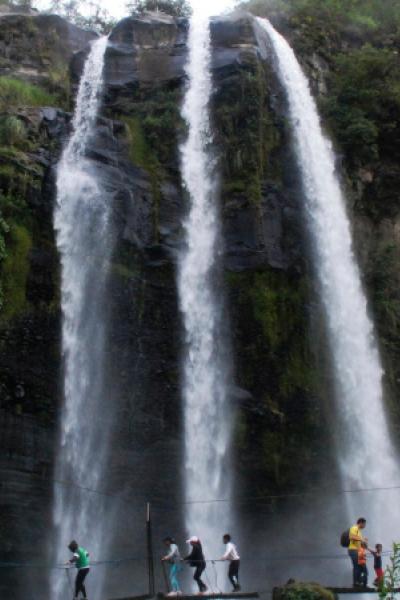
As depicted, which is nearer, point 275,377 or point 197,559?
point 197,559

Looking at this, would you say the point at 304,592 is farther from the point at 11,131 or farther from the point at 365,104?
the point at 365,104

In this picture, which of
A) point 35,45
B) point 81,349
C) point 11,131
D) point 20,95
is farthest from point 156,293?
point 35,45

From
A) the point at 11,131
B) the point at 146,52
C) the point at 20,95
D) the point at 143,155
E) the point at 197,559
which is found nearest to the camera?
the point at 197,559

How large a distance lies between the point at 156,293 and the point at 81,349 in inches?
94.5

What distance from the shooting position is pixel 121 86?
22.8 meters

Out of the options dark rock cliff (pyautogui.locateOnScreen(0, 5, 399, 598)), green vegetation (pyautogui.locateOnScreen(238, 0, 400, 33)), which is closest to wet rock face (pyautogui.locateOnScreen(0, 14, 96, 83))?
dark rock cliff (pyautogui.locateOnScreen(0, 5, 399, 598))

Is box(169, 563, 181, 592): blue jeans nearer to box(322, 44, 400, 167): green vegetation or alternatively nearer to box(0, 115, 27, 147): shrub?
box(0, 115, 27, 147): shrub

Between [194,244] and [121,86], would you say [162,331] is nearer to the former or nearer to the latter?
[194,244]

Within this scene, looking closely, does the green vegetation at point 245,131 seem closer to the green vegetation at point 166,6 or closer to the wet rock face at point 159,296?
the wet rock face at point 159,296

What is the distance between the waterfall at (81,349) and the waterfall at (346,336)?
5.76 metres

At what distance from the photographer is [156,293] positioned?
1855 centimetres

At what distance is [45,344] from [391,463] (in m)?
8.77

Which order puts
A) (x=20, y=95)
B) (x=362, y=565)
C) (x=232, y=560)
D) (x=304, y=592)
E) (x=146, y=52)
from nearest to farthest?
(x=304, y=592)
(x=362, y=565)
(x=232, y=560)
(x=20, y=95)
(x=146, y=52)

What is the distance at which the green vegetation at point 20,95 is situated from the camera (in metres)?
20.7
